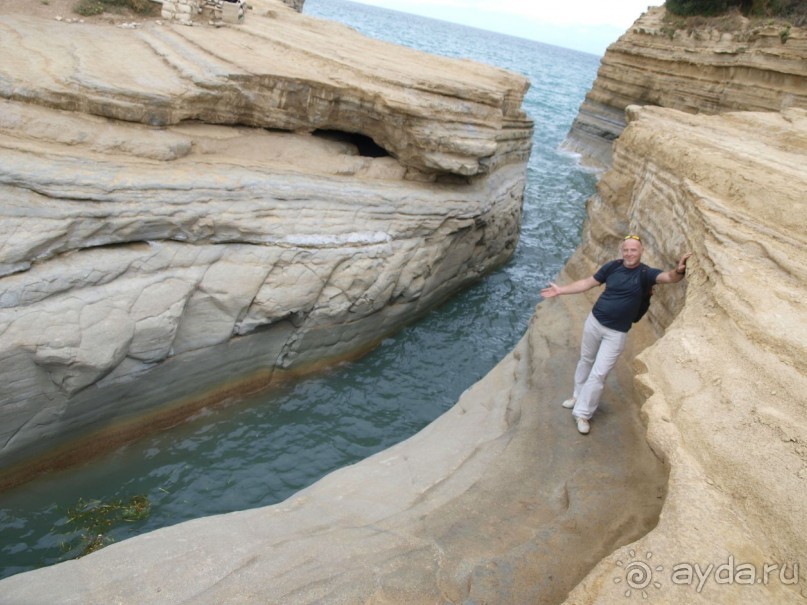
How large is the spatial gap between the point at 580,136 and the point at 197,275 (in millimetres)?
26167

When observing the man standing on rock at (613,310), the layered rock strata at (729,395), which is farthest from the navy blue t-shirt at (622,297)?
the layered rock strata at (729,395)

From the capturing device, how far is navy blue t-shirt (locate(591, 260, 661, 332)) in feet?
19.7

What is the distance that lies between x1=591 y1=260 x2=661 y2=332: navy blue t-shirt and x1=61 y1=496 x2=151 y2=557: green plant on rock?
205 inches

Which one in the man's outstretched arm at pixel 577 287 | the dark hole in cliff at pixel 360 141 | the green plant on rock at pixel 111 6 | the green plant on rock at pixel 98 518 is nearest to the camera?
the green plant on rock at pixel 98 518

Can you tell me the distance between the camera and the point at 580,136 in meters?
30.0

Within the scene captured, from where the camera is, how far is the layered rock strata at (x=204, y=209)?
21.6 feet

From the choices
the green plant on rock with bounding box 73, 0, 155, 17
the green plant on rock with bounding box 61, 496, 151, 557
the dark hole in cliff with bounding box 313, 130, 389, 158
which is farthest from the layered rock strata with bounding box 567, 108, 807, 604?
the green plant on rock with bounding box 73, 0, 155, 17

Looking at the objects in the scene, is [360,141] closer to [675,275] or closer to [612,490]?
[675,275]

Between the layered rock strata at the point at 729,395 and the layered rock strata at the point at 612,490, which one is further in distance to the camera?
the layered rock strata at the point at 612,490

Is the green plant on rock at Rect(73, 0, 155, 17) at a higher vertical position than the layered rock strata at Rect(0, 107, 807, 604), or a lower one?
higher

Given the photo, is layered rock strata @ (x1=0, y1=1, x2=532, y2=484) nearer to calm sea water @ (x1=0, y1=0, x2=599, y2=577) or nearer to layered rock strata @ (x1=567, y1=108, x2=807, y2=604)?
calm sea water @ (x1=0, y1=0, x2=599, y2=577)

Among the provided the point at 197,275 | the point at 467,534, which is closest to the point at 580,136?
the point at 197,275

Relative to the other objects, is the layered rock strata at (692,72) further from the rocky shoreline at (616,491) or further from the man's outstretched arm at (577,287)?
the man's outstretched arm at (577,287)

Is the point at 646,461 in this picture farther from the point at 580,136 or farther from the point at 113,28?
the point at 580,136
